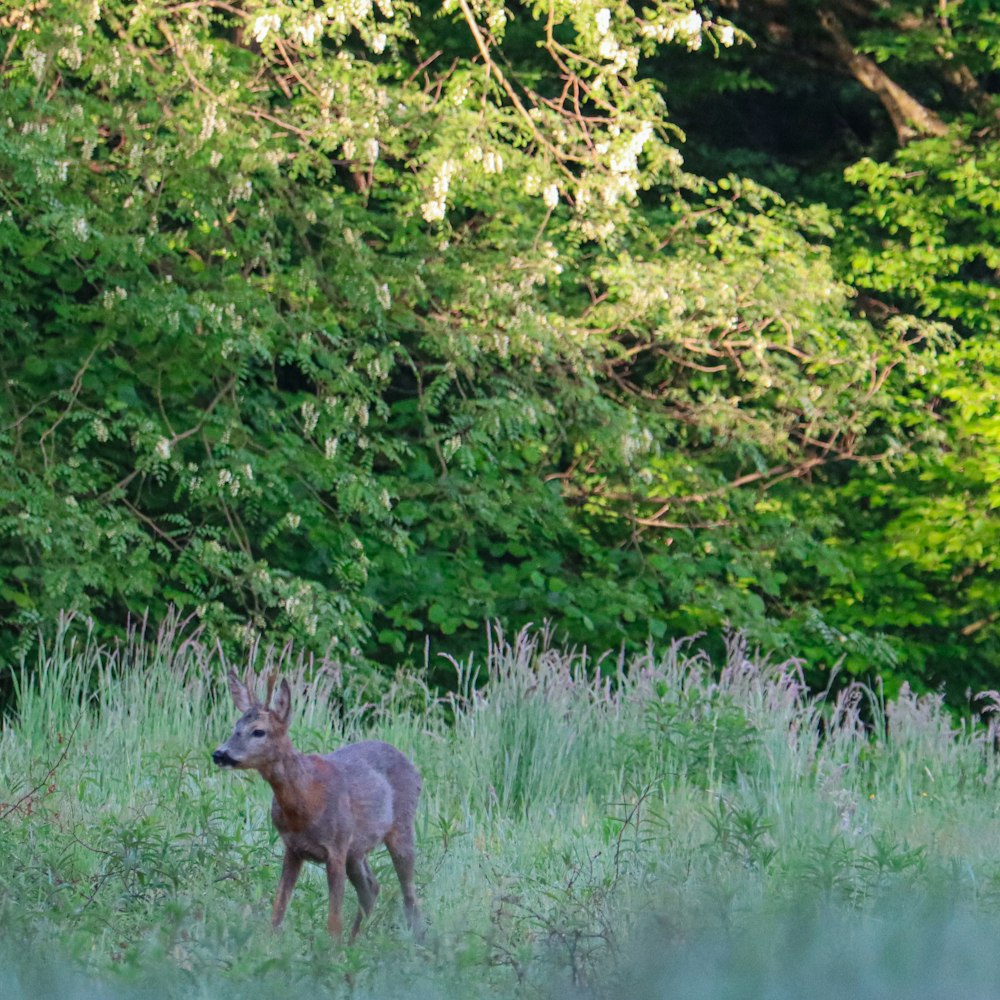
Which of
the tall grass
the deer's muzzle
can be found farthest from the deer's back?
the deer's muzzle

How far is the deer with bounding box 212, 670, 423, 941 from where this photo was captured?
4.95 m

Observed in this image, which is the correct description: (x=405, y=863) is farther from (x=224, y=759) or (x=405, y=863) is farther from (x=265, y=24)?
(x=265, y=24)

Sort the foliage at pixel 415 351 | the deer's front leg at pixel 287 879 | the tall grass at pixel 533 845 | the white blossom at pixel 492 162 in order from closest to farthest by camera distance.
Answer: the tall grass at pixel 533 845, the deer's front leg at pixel 287 879, the foliage at pixel 415 351, the white blossom at pixel 492 162

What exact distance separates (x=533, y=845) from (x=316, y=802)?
210 cm

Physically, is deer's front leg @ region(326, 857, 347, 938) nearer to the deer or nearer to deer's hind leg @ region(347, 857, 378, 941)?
the deer

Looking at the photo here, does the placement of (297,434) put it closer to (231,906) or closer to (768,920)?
(231,906)

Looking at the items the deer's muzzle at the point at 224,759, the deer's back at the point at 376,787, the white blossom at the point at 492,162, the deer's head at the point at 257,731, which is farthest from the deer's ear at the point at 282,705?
the white blossom at the point at 492,162

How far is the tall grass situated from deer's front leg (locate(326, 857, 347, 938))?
112 millimetres

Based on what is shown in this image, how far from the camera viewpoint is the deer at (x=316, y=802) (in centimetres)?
495

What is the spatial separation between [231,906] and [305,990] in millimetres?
1421

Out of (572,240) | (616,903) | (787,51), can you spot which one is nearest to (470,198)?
(572,240)

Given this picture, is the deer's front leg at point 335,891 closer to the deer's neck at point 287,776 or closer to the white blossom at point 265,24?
the deer's neck at point 287,776

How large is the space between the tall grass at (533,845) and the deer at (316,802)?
0.14 meters

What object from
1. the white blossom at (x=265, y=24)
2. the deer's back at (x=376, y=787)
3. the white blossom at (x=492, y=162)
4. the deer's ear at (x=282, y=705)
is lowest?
the deer's back at (x=376, y=787)
